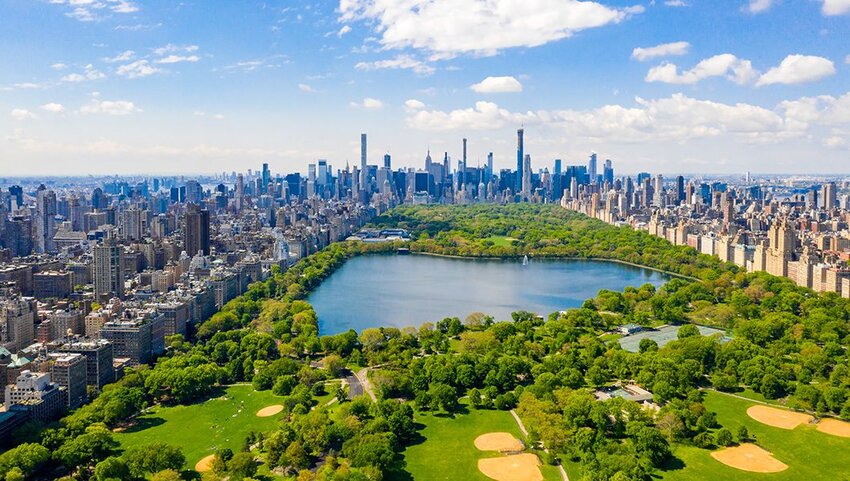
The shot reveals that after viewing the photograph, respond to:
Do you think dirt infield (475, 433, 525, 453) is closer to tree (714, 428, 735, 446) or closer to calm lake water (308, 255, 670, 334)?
tree (714, 428, 735, 446)

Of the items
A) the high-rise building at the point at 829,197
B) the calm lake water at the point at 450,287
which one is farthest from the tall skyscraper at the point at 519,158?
the calm lake water at the point at 450,287

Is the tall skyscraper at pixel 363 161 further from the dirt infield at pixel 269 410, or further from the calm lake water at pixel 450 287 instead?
the dirt infield at pixel 269 410

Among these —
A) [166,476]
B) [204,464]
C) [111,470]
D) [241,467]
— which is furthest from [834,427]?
[111,470]

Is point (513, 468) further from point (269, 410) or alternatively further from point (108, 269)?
point (108, 269)

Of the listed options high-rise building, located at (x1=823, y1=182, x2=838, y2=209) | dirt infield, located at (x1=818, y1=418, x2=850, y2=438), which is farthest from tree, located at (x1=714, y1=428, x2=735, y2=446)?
high-rise building, located at (x1=823, y1=182, x2=838, y2=209)

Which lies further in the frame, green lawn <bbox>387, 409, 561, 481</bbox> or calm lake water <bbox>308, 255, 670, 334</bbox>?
calm lake water <bbox>308, 255, 670, 334</bbox>

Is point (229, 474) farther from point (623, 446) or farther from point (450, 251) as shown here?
point (450, 251)
